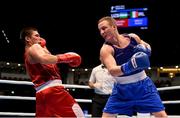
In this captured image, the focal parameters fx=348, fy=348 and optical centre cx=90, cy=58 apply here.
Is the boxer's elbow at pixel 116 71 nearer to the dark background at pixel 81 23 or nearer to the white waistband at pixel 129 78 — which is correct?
the white waistband at pixel 129 78

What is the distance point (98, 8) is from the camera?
11.3 meters

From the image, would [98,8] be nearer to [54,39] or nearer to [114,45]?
[54,39]

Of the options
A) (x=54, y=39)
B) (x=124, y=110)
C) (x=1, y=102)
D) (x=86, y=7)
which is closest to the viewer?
(x=124, y=110)

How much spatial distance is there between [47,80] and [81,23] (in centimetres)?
960

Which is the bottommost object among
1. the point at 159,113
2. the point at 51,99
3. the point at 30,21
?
the point at 159,113

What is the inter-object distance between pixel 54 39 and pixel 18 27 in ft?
5.10

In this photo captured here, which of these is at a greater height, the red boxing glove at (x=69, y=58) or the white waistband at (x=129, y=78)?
the red boxing glove at (x=69, y=58)

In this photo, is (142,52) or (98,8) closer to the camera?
(142,52)

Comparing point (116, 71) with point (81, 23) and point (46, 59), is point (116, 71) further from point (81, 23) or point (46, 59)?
point (81, 23)

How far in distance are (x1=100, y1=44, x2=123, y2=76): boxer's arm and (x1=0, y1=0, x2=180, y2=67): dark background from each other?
741cm

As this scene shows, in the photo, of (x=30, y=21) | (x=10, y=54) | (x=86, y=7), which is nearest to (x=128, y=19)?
(x=86, y=7)

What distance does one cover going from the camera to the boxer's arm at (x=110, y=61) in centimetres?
252

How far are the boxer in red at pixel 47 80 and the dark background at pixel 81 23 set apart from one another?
750 cm

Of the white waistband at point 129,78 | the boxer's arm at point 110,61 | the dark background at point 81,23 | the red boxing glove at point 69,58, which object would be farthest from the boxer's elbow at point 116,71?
the dark background at point 81,23
